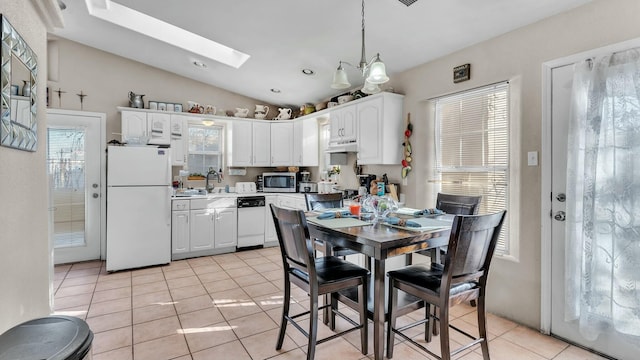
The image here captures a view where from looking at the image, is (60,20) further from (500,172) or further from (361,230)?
(500,172)

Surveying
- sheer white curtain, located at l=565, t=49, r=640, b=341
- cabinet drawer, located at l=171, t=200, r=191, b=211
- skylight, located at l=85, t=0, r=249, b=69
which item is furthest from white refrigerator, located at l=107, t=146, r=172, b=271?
sheer white curtain, located at l=565, t=49, r=640, b=341

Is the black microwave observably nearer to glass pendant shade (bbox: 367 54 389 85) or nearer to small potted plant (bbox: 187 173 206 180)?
small potted plant (bbox: 187 173 206 180)

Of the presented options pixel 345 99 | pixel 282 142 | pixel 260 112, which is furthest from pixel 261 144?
pixel 345 99

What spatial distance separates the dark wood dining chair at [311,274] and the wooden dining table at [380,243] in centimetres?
15

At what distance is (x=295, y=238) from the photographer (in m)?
1.91

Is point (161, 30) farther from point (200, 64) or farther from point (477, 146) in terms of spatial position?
point (477, 146)

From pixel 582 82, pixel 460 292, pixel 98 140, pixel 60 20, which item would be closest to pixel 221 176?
pixel 98 140

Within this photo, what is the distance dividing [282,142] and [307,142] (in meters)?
0.52

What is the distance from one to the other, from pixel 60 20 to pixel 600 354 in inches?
163

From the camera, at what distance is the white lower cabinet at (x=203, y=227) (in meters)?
4.26

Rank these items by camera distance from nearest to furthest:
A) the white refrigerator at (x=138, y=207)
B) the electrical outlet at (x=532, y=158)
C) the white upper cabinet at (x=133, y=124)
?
1. the electrical outlet at (x=532, y=158)
2. the white refrigerator at (x=138, y=207)
3. the white upper cabinet at (x=133, y=124)

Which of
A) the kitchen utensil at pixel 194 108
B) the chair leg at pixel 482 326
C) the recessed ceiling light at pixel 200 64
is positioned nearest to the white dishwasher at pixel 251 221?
the kitchen utensil at pixel 194 108

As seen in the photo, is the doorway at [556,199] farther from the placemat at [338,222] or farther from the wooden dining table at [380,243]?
the placemat at [338,222]

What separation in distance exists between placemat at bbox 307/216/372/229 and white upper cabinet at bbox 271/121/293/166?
10.6 feet
